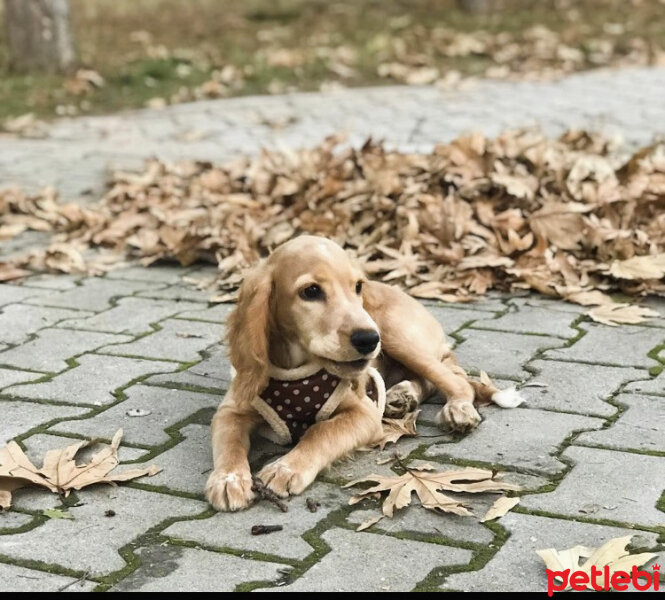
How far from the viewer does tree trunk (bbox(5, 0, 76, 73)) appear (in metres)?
11.8

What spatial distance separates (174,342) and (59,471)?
149cm

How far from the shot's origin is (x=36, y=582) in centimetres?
293

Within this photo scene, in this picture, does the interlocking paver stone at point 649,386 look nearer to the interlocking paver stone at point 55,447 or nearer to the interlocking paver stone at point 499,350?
the interlocking paver stone at point 499,350

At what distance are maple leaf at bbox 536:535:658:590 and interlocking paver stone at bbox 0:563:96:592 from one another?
1188mm

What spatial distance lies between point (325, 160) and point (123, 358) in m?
2.81

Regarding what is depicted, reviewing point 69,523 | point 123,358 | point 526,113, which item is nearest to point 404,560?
point 69,523

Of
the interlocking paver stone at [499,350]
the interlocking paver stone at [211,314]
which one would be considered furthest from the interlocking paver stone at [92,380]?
the interlocking paver stone at [499,350]

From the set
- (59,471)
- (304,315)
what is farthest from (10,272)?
(304,315)

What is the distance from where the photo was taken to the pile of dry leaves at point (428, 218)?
575 centimetres

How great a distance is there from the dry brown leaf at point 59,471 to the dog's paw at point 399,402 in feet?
2.92

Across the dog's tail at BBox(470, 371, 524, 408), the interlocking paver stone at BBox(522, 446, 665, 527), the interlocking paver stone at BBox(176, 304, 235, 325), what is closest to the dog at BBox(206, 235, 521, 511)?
the dog's tail at BBox(470, 371, 524, 408)

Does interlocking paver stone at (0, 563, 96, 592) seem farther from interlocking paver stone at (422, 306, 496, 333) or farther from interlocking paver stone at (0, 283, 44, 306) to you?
interlocking paver stone at (0, 283, 44, 306)

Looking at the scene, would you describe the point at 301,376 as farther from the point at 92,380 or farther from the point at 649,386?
the point at 649,386
